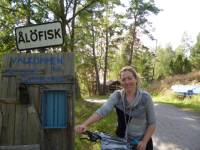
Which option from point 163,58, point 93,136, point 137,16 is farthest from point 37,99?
point 163,58

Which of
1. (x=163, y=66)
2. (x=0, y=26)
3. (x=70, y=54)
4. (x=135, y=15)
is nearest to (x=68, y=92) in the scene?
(x=70, y=54)

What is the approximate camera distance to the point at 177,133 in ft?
38.5

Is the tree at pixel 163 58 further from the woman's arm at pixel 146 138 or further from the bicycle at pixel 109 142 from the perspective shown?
the bicycle at pixel 109 142

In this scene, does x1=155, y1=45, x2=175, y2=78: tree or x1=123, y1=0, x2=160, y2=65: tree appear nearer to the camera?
x1=123, y1=0, x2=160, y2=65: tree

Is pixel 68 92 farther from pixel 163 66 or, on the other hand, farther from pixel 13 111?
pixel 163 66

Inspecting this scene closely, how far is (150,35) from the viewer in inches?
1874

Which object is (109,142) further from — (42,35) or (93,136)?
(42,35)

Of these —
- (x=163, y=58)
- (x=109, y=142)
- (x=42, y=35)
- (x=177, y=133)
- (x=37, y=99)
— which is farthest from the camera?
(x=163, y=58)

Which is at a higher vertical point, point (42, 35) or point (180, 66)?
point (180, 66)

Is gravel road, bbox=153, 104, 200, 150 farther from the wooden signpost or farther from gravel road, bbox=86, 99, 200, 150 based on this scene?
the wooden signpost

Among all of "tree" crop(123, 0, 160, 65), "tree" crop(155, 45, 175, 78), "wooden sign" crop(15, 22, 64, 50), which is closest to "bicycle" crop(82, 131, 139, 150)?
"wooden sign" crop(15, 22, 64, 50)

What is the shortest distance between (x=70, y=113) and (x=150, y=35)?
4250 cm

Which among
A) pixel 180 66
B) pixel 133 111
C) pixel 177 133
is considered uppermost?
pixel 180 66

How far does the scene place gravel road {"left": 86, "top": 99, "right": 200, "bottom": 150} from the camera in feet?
32.3
